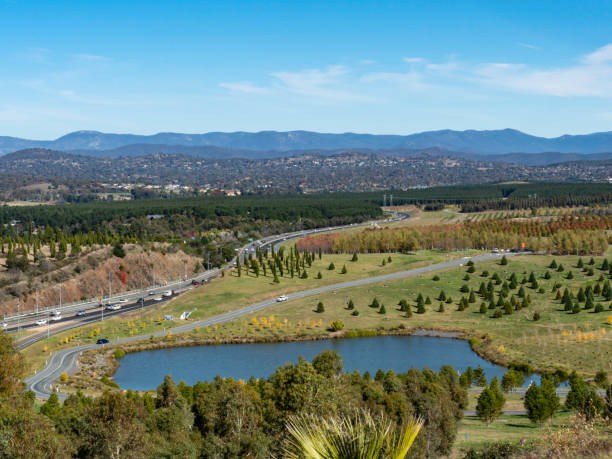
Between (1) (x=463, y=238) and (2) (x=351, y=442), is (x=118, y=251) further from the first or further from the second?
(2) (x=351, y=442)

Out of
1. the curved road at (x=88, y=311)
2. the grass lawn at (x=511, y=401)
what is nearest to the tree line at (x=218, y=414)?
the grass lawn at (x=511, y=401)

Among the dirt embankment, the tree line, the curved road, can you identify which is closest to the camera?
the tree line

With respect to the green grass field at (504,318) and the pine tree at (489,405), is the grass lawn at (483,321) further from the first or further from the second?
the pine tree at (489,405)

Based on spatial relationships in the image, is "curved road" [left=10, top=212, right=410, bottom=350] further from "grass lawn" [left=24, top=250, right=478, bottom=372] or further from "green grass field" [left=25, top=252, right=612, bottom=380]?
"green grass field" [left=25, top=252, right=612, bottom=380]

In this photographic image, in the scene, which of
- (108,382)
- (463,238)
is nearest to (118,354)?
(108,382)

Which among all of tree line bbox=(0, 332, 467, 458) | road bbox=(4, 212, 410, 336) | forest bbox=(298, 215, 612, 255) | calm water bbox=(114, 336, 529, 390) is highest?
tree line bbox=(0, 332, 467, 458)

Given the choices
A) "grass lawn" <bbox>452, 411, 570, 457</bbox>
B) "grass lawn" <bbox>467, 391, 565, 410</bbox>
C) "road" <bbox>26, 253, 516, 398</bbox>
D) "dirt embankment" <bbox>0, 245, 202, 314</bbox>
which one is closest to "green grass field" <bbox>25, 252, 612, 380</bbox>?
"road" <bbox>26, 253, 516, 398</bbox>
